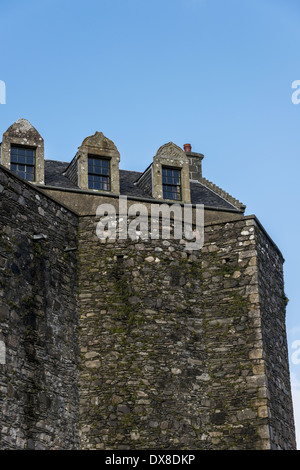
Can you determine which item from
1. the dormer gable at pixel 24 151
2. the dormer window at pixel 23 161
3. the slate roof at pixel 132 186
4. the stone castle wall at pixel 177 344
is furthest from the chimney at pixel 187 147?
the stone castle wall at pixel 177 344

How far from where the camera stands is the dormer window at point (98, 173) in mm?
27438

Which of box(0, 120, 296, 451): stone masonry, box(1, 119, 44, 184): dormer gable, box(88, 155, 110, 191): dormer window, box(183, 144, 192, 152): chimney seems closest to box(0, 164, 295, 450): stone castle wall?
box(0, 120, 296, 451): stone masonry

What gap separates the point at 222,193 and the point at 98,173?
3.99 m

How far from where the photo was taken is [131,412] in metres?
21.6

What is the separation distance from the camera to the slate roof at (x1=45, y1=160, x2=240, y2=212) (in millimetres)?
27402

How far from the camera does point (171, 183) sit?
93.5 feet

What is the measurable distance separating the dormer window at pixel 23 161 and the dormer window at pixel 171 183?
12.5 feet

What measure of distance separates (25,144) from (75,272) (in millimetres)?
5426

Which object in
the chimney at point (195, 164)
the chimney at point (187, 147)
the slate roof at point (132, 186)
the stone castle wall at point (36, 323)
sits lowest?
the stone castle wall at point (36, 323)

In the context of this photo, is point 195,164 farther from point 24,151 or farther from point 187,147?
point 24,151

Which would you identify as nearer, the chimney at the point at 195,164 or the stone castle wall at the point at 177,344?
the stone castle wall at the point at 177,344

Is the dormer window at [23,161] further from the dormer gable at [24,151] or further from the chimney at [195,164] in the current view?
the chimney at [195,164]

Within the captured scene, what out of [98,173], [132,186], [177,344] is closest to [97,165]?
[98,173]

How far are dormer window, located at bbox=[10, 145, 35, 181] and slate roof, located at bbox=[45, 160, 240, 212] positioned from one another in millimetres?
543
